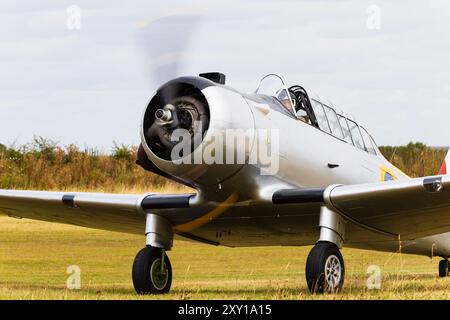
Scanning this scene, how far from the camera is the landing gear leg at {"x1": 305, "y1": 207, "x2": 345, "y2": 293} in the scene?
10469mm

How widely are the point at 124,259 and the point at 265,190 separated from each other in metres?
9.43

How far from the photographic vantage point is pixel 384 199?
11.1 meters

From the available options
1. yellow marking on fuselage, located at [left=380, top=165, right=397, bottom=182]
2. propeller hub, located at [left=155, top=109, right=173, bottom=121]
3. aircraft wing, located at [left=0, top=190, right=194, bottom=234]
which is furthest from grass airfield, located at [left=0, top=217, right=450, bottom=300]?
propeller hub, located at [left=155, top=109, right=173, bottom=121]

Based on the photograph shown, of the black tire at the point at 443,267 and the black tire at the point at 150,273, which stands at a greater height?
the black tire at the point at 443,267

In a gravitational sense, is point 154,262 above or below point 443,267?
below

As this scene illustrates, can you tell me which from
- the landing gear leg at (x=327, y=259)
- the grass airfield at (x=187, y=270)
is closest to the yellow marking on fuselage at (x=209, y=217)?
the grass airfield at (x=187, y=270)

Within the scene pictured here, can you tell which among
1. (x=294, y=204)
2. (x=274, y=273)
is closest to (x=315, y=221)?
(x=294, y=204)

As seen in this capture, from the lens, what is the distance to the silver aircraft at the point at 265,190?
34.2 feet

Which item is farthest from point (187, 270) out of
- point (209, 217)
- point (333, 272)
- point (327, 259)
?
point (327, 259)

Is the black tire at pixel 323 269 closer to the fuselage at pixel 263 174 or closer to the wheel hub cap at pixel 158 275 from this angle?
the fuselage at pixel 263 174

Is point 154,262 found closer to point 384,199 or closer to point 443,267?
point 384,199

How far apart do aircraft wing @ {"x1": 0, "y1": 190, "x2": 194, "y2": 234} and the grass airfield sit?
0.94 metres

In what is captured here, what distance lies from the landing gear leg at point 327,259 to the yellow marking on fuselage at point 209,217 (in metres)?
1.12

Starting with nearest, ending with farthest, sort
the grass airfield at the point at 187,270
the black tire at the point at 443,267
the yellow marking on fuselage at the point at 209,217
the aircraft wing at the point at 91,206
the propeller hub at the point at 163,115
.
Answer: the propeller hub at the point at 163,115, the grass airfield at the point at 187,270, the yellow marking on fuselage at the point at 209,217, the aircraft wing at the point at 91,206, the black tire at the point at 443,267
